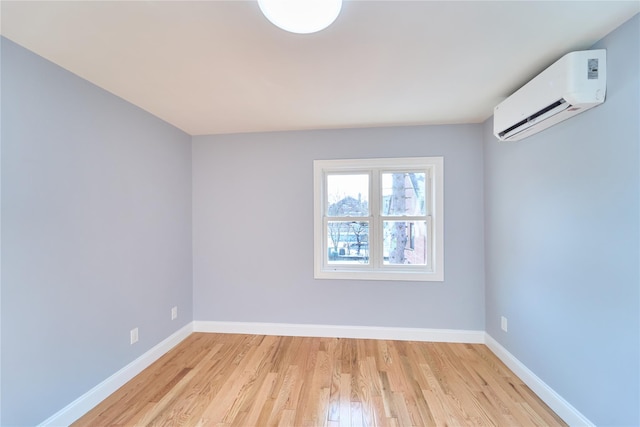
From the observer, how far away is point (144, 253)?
7.68 ft

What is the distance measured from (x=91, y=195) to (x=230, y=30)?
1542 mm

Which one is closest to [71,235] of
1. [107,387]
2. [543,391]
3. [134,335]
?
[134,335]

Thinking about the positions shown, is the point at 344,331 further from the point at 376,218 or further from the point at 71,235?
the point at 71,235

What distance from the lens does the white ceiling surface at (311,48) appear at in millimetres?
1218

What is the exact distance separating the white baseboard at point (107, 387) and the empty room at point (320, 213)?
0.5 inches

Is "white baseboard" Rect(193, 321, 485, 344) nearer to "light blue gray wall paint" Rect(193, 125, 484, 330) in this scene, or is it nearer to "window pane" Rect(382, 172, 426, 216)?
"light blue gray wall paint" Rect(193, 125, 484, 330)

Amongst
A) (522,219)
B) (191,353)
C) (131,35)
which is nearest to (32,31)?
(131,35)

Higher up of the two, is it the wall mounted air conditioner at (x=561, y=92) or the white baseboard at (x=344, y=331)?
the wall mounted air conditioner at (x=561, y=92)

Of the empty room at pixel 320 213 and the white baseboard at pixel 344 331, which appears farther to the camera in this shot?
the white baseboard at pixel 344 331

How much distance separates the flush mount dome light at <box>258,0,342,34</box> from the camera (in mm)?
1024

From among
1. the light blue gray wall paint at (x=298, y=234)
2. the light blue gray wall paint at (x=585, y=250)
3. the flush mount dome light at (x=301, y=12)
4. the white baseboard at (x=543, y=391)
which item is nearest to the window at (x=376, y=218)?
the light blue gray wall paint at (x=298, y=234)

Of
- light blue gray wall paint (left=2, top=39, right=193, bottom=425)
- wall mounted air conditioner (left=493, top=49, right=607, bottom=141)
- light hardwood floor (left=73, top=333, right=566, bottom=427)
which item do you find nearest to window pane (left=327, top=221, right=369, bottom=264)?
light hardwood floor (left=73, top=333, right=566, bottom=427)

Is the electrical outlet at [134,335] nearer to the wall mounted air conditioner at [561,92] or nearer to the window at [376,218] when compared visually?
the window at [376,218]

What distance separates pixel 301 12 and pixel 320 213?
207cm
